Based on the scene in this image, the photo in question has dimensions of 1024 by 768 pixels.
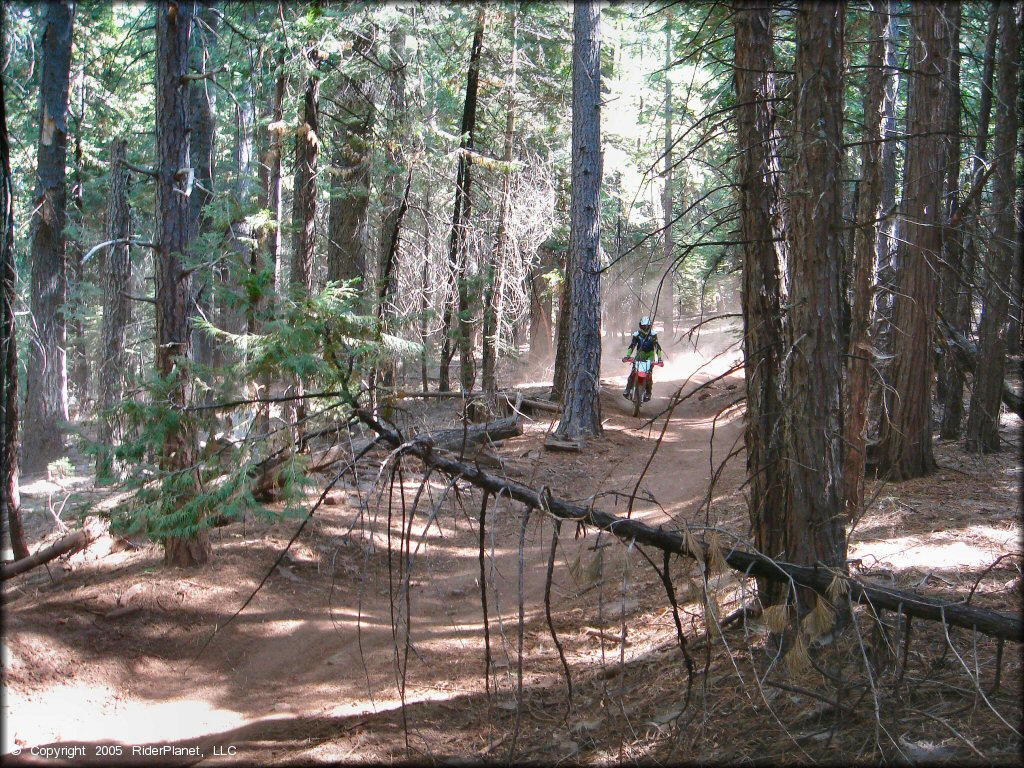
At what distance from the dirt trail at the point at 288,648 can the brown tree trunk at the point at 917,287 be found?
3.55 meters

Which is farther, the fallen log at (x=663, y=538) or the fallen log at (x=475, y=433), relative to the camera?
the fallen log at (x=475, y=433)

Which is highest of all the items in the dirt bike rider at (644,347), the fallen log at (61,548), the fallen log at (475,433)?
the dirt bike rider at (644,347)

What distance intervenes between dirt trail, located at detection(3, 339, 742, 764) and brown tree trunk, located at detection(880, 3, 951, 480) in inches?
140

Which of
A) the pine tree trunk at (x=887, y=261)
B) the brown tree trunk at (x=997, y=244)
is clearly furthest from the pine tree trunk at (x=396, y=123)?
the brown tree trunk at (x=997, y=244)

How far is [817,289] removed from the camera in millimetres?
4262

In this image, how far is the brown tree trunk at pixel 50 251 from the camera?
40.0ft

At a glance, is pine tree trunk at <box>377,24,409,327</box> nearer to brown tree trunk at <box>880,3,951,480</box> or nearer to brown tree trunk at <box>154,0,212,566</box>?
brown tree trunk at <box>154,0,212,566</box>

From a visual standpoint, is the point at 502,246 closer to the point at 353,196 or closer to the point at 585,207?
the point at 585,207

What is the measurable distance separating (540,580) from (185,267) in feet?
18.0

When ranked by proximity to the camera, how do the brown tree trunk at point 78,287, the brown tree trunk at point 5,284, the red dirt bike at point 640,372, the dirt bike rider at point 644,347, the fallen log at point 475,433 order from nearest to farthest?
the brown tree trunk at point 5,284 < the fallen log at point 475,433 < the brown tree trunk at point 78,287 < the red dirt bike at point 640,372 < the dirt bike rider at point 644,347

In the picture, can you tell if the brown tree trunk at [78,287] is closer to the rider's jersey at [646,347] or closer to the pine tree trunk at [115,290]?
the pine tree trunk at [115,290]

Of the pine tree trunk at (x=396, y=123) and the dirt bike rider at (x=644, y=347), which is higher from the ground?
the pine tree trunk at (x=396, y=123)

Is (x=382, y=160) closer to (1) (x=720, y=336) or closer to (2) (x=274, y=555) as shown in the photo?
(2) (x=274, y=555)

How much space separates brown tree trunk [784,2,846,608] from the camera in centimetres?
422
